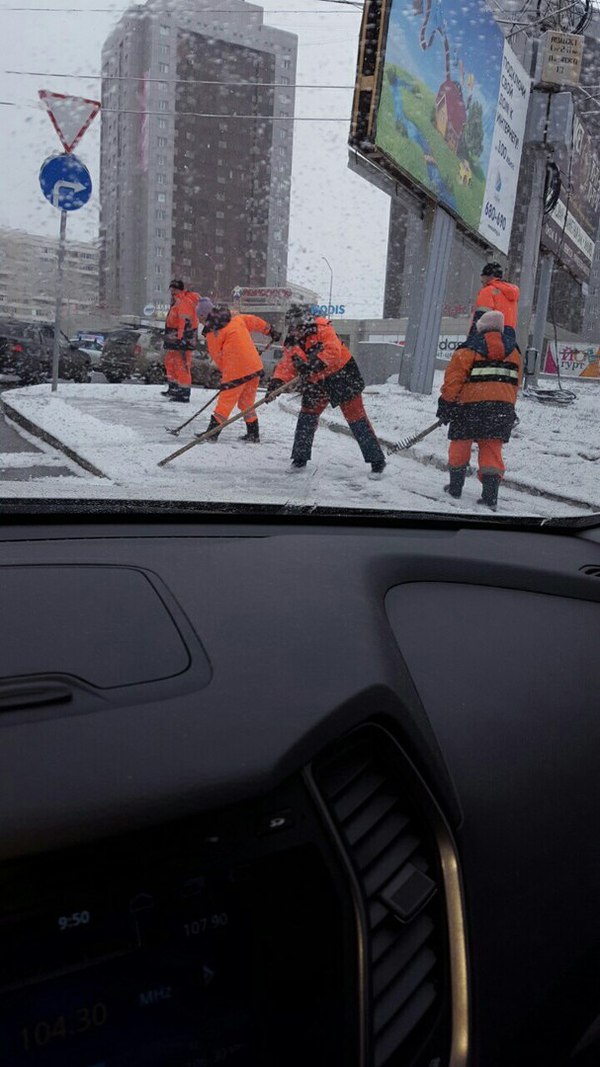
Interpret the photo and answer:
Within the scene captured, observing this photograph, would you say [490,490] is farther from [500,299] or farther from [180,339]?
[500,299]

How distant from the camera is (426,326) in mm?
3387

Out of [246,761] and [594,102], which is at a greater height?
[594,102]

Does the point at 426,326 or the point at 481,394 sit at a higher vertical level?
the point at 426,326

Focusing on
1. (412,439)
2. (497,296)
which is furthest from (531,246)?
(412,439)

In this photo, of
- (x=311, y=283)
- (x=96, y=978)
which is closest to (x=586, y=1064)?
(x=96, y=978)

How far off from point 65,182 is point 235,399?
976 millimetres

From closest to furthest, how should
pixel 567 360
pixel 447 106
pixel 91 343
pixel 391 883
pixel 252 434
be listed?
pixel 391 883, pixel 91 343, pixel 252 434, pixel 567 360, pixel 447 106

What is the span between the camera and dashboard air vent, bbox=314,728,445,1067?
1.36 meters

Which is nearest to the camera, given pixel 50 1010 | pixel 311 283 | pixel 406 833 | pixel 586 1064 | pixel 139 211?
pixel 50 1010

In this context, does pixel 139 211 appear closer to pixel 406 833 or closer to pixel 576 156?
pixel 406 833

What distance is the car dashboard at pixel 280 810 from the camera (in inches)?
46.4

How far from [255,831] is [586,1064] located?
2.91 ft

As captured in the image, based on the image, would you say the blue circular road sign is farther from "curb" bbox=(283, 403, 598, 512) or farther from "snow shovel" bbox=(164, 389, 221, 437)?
"curb" bbox=(283, 403, 598, 512)

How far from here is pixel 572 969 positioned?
1.67m
